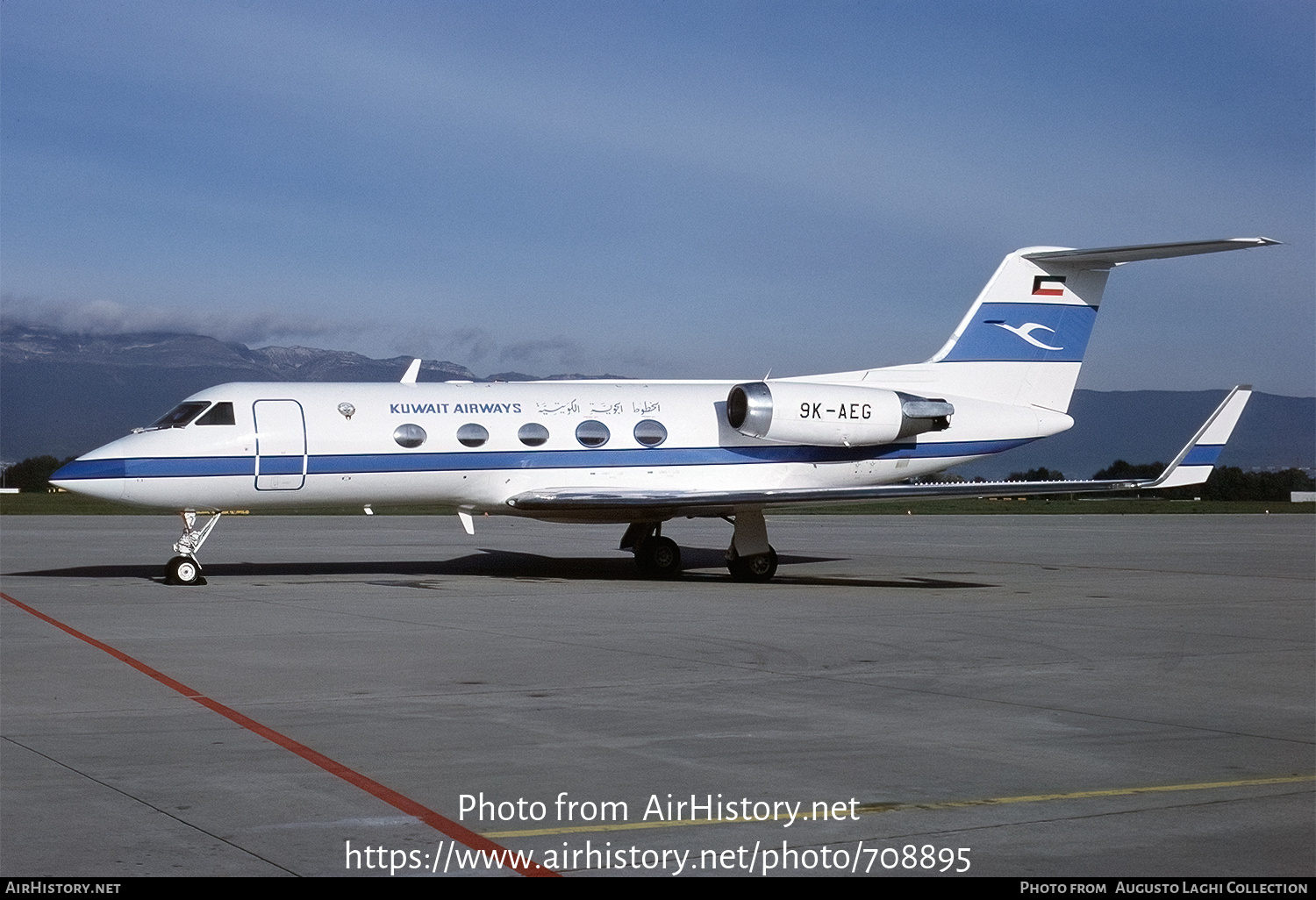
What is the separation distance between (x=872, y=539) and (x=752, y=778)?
1025 inches

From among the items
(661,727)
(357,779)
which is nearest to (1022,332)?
(661,727)

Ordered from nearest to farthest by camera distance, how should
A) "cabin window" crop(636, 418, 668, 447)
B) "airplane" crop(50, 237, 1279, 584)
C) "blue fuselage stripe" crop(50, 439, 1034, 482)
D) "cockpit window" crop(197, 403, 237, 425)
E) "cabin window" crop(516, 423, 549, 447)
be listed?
1. "blue fuselage stripe" crop(50, 439, 1034, 482)
2. "airplane" crop(50, 237, 1279, 584)
3. "cockpit window" crop(197, 403, 237, 425)
4. "cabin window" crop(516, 423, 549, 447)
5. "cabin window" crop(636, 418, 668, 447)

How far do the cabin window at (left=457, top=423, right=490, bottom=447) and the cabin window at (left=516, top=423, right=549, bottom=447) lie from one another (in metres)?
0.54

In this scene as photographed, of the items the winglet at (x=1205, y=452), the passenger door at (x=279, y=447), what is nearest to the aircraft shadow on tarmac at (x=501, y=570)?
the passenger door at (x=279, y=447)

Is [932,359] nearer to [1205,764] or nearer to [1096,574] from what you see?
[1096,574]

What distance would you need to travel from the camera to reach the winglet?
18.4 meters

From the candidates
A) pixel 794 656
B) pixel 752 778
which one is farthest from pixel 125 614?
pixel 752 778

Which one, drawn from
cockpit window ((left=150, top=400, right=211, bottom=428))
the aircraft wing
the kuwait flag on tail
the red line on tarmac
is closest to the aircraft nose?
cockpit window ((left=150, top=400, right=211, bottom=428))

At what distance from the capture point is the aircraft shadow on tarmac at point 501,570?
2058cm

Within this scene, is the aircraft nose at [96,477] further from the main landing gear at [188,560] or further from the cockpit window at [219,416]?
the cockpit window at [219,416]

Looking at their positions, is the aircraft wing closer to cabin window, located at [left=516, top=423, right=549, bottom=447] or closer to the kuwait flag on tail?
cabin window, located at [left=516, top=423, right=549, bottom=447]

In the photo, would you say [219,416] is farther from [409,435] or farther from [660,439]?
[660,439]

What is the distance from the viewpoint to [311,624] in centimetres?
1427

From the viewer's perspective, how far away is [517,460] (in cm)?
2064
